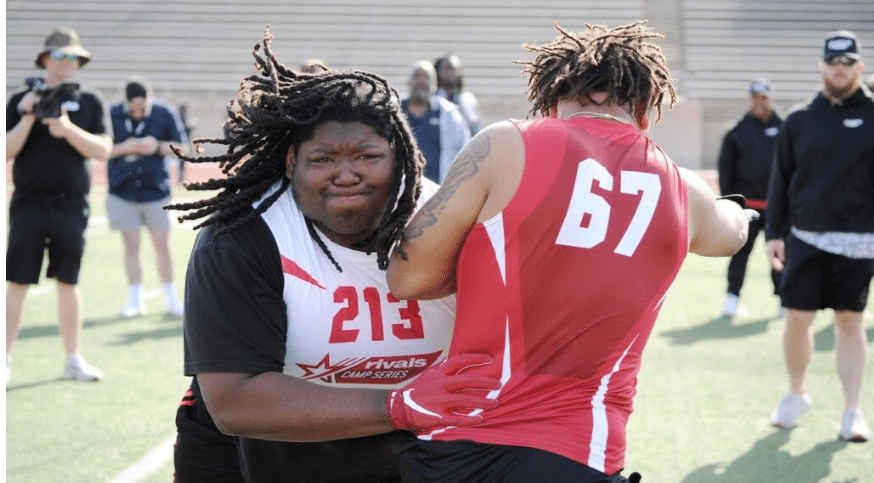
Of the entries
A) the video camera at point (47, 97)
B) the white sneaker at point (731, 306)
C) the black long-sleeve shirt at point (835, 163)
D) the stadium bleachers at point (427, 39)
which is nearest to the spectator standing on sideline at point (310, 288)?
the black long-sleeve shirt at point (835, 163)

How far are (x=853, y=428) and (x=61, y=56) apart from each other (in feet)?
16.4

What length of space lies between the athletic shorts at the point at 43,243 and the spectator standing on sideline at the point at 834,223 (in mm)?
4143

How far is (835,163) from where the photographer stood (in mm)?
5566

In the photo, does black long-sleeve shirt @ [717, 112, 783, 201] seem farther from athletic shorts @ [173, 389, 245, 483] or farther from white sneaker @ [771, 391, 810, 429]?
athletic shorts @ [173, 389, 245, 483]

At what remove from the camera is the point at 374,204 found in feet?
8.61

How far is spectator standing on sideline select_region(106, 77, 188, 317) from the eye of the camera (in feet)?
28.9

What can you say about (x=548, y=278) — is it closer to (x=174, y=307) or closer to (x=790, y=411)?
(x=790, y=411)

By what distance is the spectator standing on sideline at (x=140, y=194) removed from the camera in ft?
28.9

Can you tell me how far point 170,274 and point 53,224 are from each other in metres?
2.51

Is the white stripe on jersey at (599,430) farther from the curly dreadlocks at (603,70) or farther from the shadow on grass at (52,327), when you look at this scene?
the shadow on grass at (52,327)

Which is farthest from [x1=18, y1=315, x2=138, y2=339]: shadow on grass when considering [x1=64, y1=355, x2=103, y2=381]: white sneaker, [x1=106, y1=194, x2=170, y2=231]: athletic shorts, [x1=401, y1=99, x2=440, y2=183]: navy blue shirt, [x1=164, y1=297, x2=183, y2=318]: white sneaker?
[x1=401, y1=99, x2=440, y2=183]: navy blue shirt

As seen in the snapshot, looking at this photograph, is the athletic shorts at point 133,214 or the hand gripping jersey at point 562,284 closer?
the hand gripping jersey at point 562,284

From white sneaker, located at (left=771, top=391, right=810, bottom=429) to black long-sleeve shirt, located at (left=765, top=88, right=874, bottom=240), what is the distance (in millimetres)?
920

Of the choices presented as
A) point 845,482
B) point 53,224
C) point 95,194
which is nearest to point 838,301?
point 845,482
